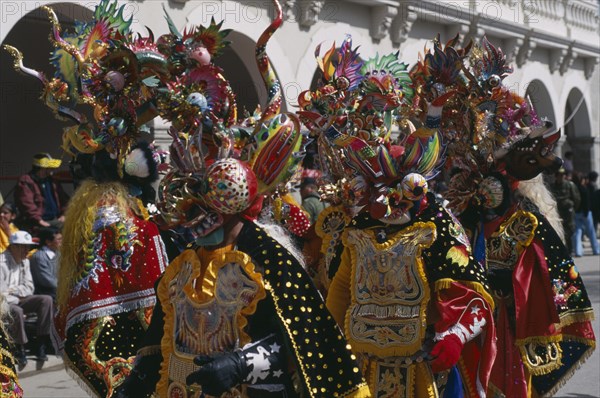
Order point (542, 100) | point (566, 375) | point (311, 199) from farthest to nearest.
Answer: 1. point (542, 100)
2. point (311, 199)
3. point (566, 375)

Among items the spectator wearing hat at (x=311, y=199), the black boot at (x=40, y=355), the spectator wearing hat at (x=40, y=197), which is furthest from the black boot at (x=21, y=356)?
the spectator wearing hat at (x=311, y=199)

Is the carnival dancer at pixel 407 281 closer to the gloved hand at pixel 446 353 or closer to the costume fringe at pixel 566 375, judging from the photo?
the gloved hand at pixel 446 353

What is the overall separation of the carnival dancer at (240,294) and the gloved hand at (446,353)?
2.87 ft

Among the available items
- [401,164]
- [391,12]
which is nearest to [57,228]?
[401,164]

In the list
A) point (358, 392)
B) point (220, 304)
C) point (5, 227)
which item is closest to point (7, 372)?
point (220, 304)

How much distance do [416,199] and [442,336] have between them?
595 mm

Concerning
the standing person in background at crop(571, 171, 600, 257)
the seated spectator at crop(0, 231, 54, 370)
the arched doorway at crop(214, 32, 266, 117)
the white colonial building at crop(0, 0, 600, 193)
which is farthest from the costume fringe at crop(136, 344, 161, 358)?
the standing person in background at crop(571, 171, 600, 257)

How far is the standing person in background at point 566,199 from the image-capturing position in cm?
1530

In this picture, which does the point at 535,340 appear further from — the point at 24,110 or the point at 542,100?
the point at 542,100

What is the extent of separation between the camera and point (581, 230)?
16906 millimetres

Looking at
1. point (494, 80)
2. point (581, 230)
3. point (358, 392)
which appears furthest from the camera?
point (581, 230)

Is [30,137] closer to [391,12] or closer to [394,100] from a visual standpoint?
[391,12]

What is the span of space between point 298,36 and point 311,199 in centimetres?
410

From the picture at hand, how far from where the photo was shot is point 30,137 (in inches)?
497
